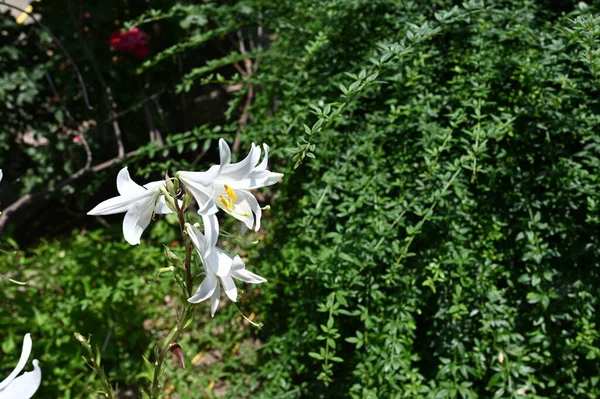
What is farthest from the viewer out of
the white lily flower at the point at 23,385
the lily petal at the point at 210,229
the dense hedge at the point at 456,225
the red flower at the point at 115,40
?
the red flower at the point at 115,40

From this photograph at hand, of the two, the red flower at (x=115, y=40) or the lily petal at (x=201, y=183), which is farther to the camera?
the red flower at (x=115, y=40)

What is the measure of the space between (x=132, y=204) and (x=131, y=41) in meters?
2.44

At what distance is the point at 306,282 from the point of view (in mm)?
2041

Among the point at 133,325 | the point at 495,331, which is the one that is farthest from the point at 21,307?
the point at 495,331

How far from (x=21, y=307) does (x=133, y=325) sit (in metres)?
0.43

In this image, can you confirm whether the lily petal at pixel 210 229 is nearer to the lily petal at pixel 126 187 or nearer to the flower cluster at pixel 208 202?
the flower cluster at pixel 208 202

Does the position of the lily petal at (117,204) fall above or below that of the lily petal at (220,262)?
above

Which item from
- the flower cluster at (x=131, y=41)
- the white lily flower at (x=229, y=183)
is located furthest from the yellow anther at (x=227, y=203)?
the flower cluster at (x=131, y=41)

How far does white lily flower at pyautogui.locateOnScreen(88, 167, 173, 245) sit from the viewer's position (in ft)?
3.18

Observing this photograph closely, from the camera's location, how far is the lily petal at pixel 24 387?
0.74 m

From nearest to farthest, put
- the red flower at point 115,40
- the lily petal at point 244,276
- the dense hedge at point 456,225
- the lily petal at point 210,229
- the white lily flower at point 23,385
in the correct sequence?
the white lily flower at point 23,385, the lily petal at point 210,229, the lily petal at point 244,276, the dense hedge at point 456,225, the red flower at point 115,40

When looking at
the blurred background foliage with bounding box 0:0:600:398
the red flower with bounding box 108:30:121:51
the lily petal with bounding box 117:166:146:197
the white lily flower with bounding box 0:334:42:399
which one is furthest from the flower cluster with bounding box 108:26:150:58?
the white lily flower with bounding box 0:334:42:399

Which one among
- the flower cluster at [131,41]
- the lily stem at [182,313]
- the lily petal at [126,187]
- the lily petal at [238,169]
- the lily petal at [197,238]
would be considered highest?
the lily petal at [238,169]

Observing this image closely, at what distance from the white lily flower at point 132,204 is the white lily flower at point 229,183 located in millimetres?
67
